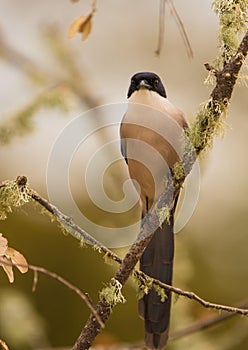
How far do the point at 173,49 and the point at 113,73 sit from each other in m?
0.54

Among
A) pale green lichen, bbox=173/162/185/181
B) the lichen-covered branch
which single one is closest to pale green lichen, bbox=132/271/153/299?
the lichen-covered branch

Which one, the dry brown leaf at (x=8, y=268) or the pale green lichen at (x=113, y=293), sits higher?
the pale green lichen at (x=113, y=293)

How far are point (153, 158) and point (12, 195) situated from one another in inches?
41.2

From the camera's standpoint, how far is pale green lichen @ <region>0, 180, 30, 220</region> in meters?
2.19

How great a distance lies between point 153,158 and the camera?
3.17 m

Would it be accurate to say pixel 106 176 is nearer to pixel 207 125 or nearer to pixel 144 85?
pixel 144 85

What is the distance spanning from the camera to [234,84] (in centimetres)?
215

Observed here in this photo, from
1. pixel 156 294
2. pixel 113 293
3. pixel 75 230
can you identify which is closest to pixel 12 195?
pixel 75 230

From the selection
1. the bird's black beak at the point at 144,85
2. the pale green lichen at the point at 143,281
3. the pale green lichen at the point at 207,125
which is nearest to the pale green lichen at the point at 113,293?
the pale green lichen at the point at 143,281

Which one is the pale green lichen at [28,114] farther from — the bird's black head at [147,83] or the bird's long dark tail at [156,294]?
the bird's long dark tail at [156,294]

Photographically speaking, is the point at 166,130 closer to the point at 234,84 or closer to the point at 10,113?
the point at 10,113

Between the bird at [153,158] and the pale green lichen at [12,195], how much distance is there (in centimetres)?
83

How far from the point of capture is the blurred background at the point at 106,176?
12.0 feet

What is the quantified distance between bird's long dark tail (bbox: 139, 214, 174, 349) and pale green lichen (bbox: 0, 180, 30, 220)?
0.86 metres
